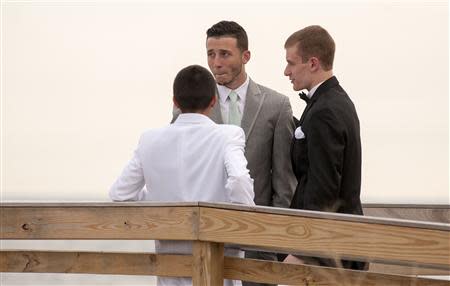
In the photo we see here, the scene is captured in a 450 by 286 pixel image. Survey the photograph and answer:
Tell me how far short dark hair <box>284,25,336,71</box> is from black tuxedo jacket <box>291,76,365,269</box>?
0.12 meters

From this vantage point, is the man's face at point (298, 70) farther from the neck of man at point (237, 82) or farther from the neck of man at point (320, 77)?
the neck of man at point (237, 82)

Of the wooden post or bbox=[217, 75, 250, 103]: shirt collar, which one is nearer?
the wooden post

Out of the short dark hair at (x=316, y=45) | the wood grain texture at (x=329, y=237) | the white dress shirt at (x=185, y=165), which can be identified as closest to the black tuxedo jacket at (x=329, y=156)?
the short dark hair at (x=316, y=45)

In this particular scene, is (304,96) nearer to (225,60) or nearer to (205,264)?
(225,60)

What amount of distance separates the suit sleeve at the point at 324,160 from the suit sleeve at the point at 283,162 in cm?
47

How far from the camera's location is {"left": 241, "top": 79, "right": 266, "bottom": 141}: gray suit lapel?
21.5ft

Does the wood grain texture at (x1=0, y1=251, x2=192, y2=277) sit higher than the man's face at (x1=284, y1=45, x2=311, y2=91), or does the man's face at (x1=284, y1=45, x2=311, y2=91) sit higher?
the man's face at (x1=284, y1=45, x2=311, y2=91)

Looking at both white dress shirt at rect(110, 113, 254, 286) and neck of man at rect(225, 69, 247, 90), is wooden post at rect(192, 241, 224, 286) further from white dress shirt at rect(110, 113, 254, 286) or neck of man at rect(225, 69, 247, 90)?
neck of man at rect(225, 69, 247, 90)

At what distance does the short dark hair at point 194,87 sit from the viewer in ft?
19.3

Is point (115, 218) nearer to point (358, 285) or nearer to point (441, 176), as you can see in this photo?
point (358, 285)

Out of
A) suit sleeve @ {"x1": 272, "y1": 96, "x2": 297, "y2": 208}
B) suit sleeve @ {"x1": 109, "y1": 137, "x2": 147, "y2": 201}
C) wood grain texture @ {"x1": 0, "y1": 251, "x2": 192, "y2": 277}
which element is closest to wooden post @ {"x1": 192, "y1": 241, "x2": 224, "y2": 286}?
wood grain texture @ {"x1": 0, "y1": 251, "x2": 192, "y2": 277}

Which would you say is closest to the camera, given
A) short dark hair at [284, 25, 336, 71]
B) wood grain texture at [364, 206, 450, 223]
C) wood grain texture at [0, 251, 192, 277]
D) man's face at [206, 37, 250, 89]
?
wood grain texture at [0, 251, 192, 277]

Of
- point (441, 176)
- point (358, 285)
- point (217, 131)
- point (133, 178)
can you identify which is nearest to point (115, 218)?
point (133, 178)

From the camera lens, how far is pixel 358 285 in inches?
214
